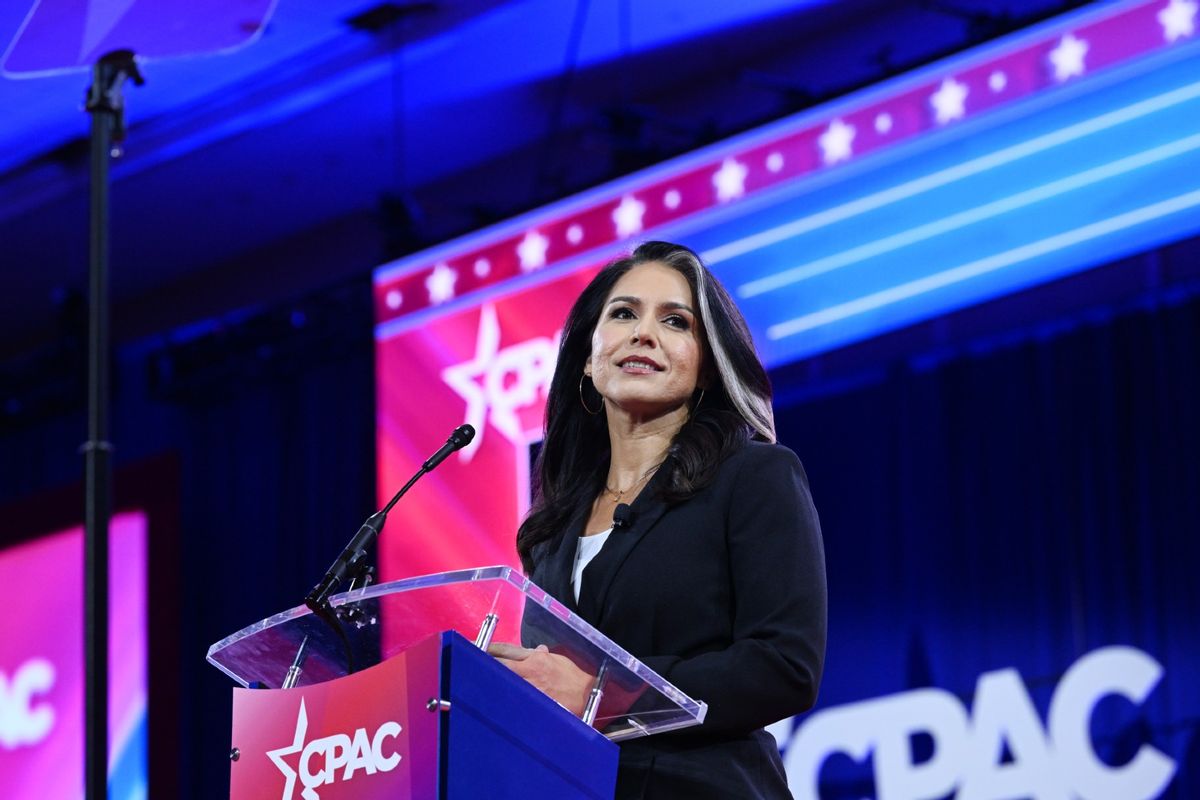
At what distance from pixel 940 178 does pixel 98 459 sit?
2.65 meters

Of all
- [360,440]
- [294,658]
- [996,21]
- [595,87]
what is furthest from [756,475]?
[360,440]

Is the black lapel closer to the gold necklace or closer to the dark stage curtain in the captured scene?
the gold necklace

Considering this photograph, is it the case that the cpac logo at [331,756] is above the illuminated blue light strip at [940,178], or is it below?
below

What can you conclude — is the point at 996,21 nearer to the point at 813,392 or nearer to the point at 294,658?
the point at 813,392

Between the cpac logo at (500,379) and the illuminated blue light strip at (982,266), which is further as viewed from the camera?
the cpac logo at (500,379)

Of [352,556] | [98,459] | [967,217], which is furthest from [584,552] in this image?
[967,217]

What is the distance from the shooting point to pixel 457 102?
636 cm

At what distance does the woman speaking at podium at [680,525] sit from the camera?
1.69 metres

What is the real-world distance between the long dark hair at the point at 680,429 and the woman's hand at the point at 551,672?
1.09 feet

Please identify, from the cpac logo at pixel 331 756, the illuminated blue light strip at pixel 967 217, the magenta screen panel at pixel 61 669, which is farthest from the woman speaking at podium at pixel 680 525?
the magenta screen panel at pixel 61 669

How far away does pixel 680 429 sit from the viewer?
2.00 meters

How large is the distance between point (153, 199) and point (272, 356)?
0.80 m

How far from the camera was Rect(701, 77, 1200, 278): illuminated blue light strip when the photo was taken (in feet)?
13.4

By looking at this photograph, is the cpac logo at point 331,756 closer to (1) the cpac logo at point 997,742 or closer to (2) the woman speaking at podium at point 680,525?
(2) the woman speaking at podium at point 680,525
